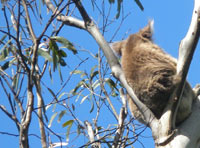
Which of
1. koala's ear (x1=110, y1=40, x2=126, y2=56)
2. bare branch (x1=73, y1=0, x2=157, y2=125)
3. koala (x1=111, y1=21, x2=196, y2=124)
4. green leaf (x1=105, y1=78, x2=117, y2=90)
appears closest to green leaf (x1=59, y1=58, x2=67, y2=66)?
bare branch (x1=73, y1=0, x2=157, y2=125)

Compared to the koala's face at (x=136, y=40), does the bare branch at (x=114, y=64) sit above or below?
below

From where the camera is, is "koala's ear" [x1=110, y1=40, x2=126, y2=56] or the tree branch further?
"koala's ear" [x1=110, y1=40, x2=126, y2=56]

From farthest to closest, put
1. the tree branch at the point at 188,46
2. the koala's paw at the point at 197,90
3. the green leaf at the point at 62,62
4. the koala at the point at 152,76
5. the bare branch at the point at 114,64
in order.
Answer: the koala's paw at the point at 197,90, the koala at the point at 152,76, the green leaf at the point at 62,62, the bare branch at the point at 114,64, the tree branch at the point at 188,46

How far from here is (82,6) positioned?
2699 mm

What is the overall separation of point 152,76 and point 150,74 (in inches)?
1.2

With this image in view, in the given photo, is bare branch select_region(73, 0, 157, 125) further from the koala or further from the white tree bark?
the koala

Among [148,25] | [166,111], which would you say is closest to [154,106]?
[166,111]

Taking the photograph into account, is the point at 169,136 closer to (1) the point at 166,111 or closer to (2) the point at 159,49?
(1) the point at 166,111

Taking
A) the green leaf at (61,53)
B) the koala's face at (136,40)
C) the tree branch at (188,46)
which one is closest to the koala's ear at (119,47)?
the koala's face at (136,40)

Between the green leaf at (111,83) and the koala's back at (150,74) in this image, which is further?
the green leaf at (111,83)

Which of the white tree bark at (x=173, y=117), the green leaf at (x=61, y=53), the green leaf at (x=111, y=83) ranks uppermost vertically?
the green leaf at (x=111, y=83)

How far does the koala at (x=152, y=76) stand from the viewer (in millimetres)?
2908

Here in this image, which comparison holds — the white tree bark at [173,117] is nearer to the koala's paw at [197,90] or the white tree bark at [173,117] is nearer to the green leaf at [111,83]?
the koala's paw at [197,90]

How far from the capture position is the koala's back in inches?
116
